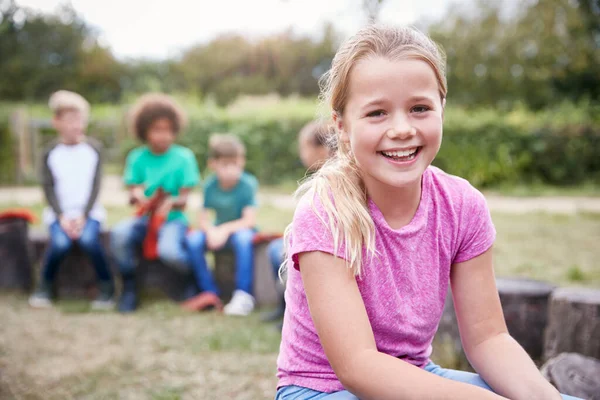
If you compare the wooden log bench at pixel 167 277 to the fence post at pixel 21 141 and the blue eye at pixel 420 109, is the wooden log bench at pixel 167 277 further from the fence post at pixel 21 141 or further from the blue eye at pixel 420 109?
the fence post at pixel 21 141

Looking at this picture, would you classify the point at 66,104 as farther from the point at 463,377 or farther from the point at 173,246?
the point at 463,377

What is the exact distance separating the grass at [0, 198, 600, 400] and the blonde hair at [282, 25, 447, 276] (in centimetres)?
165

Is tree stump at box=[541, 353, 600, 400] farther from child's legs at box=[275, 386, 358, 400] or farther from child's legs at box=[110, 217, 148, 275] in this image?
child's legs at box=[110, 217, 148, 275]

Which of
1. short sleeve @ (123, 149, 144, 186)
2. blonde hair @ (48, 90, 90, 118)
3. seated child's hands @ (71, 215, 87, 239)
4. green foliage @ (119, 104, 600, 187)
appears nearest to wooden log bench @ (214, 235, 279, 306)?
short sleeve @ (123, 149, 144, 186)

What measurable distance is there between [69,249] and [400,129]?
3860mm

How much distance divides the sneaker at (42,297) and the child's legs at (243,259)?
4.77 feet

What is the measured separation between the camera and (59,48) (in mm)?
33188

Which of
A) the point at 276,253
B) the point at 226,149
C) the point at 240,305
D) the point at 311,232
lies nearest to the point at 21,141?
the point at 226,149

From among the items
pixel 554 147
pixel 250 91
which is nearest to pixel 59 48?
pixel 250 91

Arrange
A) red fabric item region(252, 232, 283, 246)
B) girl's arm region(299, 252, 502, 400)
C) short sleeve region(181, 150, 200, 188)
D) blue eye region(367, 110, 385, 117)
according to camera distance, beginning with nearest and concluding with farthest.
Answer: girl's arm region(299, 252, 502, 400) < blue eye region(367, 110, 385, 117) < red fabric item region(252, 232, 283, 246) < short sleeve region(181, 150, 200, 188)

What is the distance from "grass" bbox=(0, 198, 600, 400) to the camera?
2947 mm

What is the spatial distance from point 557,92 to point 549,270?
16.6m

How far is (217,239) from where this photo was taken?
452 centimetres

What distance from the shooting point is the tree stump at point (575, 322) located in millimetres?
2674
